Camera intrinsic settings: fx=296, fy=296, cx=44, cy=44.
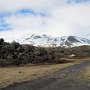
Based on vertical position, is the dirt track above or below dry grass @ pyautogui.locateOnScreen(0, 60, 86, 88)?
below

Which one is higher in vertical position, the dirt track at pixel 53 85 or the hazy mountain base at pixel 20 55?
the hazy mountain base at pixel 20 55

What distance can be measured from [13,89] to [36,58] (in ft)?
104

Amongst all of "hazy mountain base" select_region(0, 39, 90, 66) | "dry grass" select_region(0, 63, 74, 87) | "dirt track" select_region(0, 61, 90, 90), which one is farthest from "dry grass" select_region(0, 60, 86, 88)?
"hazy mountain base" select_region(0, 39, 90, 66)

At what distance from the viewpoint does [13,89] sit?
69.3 feet

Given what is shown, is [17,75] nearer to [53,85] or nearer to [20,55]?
[53,85]

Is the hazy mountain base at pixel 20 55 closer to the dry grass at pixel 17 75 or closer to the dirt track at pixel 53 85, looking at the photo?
the dry grass at pixel 17 75

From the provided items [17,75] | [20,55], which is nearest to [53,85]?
[17,75]

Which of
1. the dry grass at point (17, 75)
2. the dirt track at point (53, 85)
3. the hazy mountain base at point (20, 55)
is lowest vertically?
the dirt track at point (53, 85)

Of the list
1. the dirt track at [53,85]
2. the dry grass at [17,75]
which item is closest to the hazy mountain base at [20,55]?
the dry grass at [17,75]

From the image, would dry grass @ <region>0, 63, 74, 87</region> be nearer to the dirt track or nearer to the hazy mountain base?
the dirt track

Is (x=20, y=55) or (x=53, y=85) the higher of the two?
(x=20, y=55)

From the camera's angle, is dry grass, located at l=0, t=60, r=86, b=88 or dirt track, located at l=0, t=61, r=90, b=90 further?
dry grass, located at l=0, t=60, r=86, b=88

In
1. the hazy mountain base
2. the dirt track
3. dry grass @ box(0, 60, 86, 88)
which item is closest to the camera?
the dirt track

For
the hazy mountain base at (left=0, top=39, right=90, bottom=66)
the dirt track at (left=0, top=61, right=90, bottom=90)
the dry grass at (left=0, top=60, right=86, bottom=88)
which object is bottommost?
the dirt track at (left=0, top=61, right=90, bottom=90)
